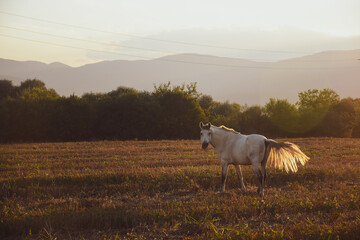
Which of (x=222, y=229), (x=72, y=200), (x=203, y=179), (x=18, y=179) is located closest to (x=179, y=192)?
(x=203, y=179)

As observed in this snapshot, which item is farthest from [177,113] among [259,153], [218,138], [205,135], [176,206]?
[176,206]

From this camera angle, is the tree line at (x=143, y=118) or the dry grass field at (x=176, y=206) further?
the tree line at (x=143, y=118)

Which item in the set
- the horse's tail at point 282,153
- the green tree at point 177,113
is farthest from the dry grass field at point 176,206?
the green tree at point 177,113

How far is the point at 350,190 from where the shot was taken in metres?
9.83

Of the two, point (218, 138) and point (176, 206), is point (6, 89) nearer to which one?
point (218, 138)

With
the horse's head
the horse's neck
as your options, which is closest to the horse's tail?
the horse's neck

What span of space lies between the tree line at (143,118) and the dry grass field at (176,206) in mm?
28447

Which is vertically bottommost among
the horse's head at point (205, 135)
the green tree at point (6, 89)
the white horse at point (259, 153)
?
the white horse at point (259, 153)

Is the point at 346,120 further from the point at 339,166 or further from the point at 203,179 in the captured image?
the point at 203,179

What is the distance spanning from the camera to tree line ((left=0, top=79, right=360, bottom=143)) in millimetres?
39281

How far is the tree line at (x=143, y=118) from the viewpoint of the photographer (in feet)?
129

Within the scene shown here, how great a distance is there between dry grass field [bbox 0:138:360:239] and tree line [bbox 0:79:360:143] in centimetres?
2845

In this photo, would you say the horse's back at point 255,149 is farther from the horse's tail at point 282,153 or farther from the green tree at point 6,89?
the green tree at point 6,89

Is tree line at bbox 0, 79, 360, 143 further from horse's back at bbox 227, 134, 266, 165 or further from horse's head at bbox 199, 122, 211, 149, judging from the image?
horse's back at bbox 227, 134, 266, 165
